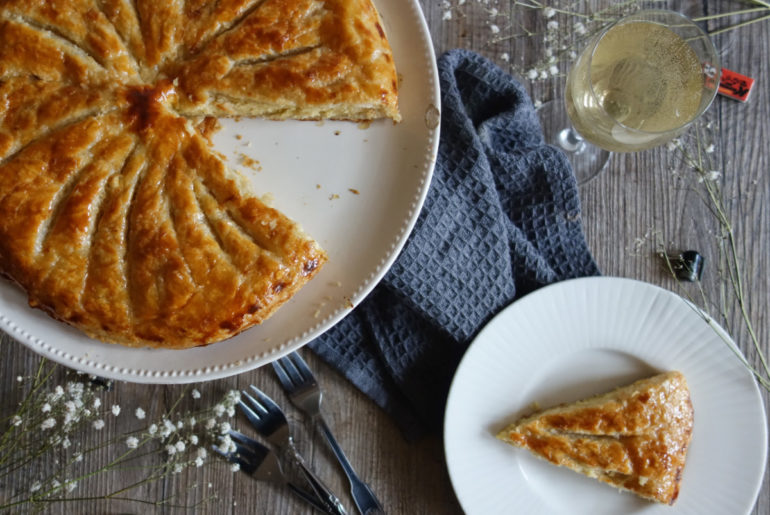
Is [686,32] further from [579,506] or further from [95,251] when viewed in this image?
[95,251]

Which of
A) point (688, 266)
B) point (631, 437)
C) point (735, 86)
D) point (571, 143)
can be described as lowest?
point (631, 437)

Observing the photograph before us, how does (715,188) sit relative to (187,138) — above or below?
below

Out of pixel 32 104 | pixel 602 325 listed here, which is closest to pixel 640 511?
pixel 602 325

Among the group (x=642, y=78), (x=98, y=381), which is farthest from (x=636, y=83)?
(x=98, y=381)

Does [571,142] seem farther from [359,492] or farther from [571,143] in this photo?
[359,492]

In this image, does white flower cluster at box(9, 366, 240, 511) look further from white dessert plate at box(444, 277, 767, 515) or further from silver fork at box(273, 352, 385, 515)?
white dessert plate at box(444, 277, 767, 515)

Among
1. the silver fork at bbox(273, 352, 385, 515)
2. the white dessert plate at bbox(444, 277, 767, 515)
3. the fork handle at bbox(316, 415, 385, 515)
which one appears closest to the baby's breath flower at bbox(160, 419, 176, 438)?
the silver fork at bbox(273, 352, 385, 515)
